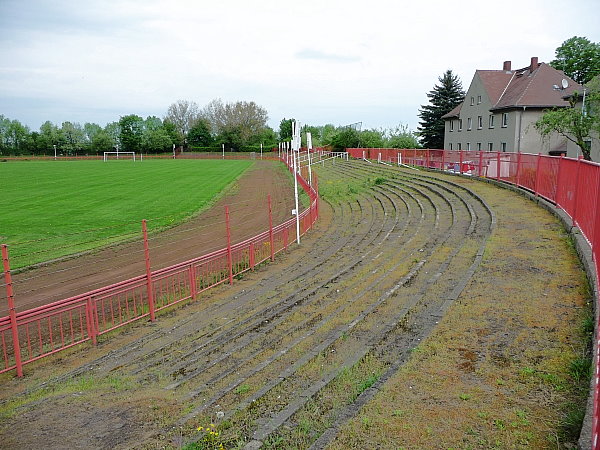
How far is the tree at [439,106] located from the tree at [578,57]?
1337 centimetres

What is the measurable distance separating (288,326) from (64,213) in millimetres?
19442

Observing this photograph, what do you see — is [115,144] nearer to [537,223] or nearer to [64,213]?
[64,213]

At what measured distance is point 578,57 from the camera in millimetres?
59250

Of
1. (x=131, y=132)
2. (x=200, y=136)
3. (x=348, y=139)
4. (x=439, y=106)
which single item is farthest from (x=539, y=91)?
(x=131, y=132)

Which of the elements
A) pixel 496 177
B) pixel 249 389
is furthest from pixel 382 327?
pixel 496 177

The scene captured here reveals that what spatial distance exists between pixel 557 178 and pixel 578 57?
56926mm

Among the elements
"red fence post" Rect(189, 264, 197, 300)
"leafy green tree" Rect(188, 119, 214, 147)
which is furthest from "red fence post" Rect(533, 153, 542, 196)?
"leafy green tree" Rect(188, 119, 214, 147)

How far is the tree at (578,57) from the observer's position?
190 ft

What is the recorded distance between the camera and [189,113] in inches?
5034

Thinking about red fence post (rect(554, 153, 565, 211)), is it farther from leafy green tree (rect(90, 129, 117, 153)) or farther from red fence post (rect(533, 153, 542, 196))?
leafy green tree (rect(90, 129, 117, 153))

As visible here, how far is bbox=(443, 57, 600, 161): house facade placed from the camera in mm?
39938

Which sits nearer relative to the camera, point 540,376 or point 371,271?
point 540,376

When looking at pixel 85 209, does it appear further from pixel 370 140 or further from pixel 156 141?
pixel 156 141

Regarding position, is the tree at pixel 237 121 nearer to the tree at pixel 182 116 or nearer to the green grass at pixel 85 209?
the tree at pixel 182 116
